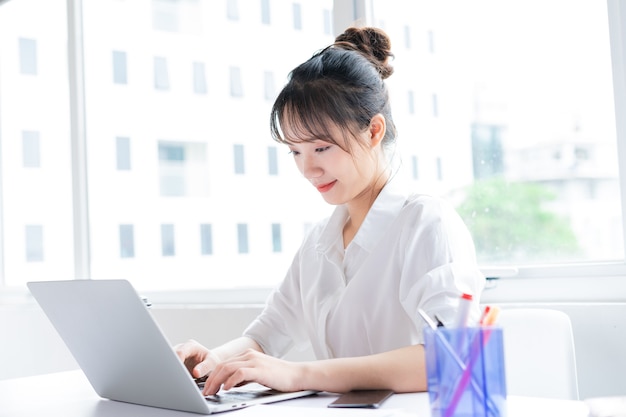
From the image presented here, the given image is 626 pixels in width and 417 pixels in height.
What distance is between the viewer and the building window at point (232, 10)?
2.77 m

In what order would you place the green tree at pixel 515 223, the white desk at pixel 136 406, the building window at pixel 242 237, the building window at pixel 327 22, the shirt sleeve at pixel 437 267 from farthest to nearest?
the building window at pixel 242 237 < the building window at pixel 327 22 < the green tree at pixel 515 223 < the shirt sleeve at pixel 437 267 < the white desk at pixel 136 406

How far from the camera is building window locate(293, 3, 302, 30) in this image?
102 inches

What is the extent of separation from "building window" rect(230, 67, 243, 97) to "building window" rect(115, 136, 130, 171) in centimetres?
65

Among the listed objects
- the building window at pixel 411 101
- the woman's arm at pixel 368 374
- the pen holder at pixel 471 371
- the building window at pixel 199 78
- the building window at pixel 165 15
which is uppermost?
the building window at pixel 165 15

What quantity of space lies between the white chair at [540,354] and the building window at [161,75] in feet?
6.29

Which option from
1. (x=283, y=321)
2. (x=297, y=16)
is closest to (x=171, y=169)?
(x=297, y=16)

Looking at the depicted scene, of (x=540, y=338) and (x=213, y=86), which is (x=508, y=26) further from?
(x=213, y=86)

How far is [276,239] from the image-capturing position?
106 inches

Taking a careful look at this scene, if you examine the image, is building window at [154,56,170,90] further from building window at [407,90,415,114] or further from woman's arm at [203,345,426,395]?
woman's arm at [203,345,426,395]

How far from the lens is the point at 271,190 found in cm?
271

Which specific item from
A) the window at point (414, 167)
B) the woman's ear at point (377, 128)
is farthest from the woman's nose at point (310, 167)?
the window at point (414, 167)

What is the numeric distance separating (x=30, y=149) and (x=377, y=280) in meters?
2.76

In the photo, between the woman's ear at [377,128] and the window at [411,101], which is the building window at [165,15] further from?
the woman's ear at [377,128]

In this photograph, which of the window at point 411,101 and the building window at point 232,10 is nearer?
the window at point 411,101
